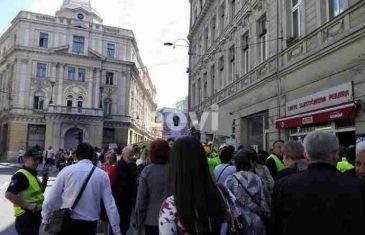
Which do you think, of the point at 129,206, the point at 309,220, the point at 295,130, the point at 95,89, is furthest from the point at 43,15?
the point at 309,220

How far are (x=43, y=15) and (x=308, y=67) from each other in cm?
5266

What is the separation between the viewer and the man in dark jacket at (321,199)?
2719 mm

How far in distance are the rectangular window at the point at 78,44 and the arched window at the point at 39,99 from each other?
835 cm

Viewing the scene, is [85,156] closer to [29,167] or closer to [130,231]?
[29,167]

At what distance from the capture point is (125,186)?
23.1ft

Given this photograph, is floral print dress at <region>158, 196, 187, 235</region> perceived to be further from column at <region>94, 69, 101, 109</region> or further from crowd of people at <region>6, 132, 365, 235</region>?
column at <region>94, 69, 101, 109</region>

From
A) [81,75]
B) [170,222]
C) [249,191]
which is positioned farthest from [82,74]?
[170,222]

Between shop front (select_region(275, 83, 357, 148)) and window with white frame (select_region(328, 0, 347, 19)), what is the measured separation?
227 cm

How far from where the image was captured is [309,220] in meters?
2.77

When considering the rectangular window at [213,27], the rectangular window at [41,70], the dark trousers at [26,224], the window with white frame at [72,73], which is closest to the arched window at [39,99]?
the rectangular window at [41,70]

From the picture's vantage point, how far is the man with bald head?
276 inches

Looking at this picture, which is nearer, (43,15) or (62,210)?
(62,210)

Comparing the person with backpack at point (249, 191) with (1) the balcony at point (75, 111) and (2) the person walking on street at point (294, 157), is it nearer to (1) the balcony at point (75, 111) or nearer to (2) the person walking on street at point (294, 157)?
(2) the person walking on street at point (294, 157)

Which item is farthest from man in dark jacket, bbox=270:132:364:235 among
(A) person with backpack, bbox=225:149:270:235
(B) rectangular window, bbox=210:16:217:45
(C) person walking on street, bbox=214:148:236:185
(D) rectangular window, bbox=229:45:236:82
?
(B) rectangular window, bbox=210:16:217:45
